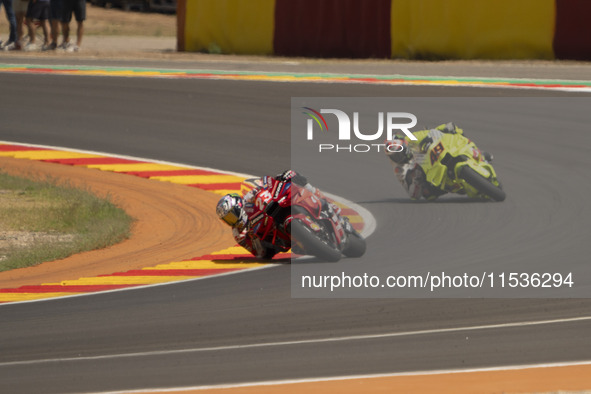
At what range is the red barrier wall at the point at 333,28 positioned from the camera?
21.9 m

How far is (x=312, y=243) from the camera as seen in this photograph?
8.54 metres

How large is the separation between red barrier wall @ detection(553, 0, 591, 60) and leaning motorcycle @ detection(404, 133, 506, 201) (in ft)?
31.9

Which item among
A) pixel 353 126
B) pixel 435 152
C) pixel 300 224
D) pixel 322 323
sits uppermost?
pixel 435 152

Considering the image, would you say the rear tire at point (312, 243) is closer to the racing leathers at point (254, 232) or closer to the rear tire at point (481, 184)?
the racing leathers at point (254, 232)

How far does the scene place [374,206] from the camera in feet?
38.3

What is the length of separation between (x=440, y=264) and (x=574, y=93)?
9.06 m

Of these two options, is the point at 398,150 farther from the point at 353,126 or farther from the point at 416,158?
the point at 353,126

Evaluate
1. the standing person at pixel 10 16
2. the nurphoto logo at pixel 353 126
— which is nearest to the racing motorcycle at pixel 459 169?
the nurphoto logo at pixel 353 126

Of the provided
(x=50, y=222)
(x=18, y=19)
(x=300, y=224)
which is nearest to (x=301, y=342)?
Answer: (x=300, y=224)

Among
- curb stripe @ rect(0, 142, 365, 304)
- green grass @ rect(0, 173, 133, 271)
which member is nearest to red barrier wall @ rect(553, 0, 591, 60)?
curb stripe @ rect(0, 142, 365, 304)

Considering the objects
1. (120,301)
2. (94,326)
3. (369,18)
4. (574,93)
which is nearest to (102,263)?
(120,301)

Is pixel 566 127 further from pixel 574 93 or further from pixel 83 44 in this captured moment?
pixel 83 44

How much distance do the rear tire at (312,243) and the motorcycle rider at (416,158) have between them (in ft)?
8.91

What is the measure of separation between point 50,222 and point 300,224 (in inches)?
188
